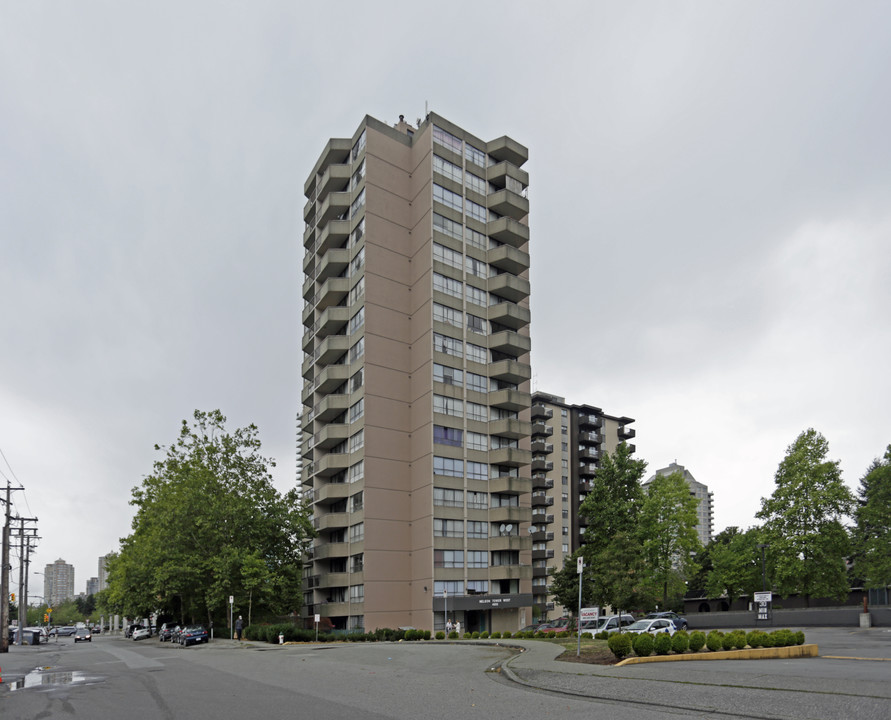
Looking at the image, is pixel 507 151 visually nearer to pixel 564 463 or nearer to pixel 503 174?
pixel 503 174

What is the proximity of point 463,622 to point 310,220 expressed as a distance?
47.6 metres

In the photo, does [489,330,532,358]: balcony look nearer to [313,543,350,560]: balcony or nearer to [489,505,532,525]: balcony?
[489,505,532,525]: balcony

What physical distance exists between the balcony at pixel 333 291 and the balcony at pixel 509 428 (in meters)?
19.3

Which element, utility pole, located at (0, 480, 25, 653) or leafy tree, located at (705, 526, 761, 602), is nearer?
utility pole, located at (0, 480, 25, 653)

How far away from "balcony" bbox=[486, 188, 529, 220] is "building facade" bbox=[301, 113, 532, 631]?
5.8 inches

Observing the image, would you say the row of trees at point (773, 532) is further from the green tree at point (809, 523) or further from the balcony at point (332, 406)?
the balcony at point (332, 406)

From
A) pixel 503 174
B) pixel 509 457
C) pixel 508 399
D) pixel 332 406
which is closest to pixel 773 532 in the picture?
pixel 509 457

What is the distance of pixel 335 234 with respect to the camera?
72.7 metres

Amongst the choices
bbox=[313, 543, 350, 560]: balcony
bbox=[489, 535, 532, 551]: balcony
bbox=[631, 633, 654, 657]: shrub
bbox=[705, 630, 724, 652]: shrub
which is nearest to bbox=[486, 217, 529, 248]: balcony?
bbox=[489, 535, 532, 551]: balcony

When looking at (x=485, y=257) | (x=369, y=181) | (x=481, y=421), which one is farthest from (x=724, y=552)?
(x=369, y=181)

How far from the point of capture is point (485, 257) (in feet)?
236

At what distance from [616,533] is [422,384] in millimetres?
21137

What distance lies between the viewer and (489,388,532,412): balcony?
68250 millimetres

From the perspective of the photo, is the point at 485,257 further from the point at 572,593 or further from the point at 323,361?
the point at 572,593
